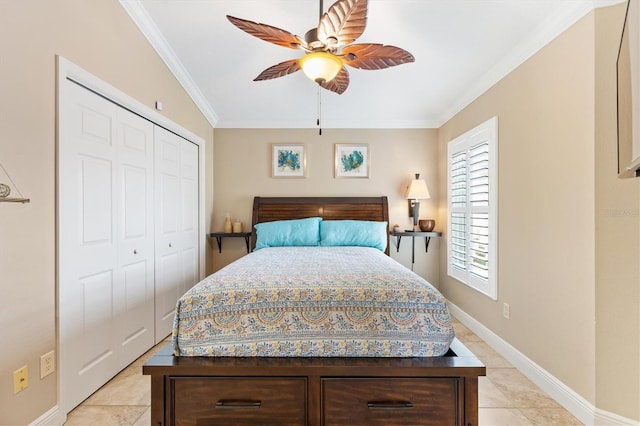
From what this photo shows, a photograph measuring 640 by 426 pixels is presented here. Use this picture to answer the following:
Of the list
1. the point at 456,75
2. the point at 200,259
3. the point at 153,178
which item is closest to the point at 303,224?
the point at 200,259

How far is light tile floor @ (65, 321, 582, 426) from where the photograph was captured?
185 centimetres

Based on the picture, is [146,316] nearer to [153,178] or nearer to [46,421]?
[46,421]

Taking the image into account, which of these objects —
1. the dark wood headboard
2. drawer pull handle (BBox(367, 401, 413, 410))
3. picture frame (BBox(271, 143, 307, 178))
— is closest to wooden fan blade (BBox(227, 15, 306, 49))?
drawer pull handle (BBox(367, 401, 413, 410))

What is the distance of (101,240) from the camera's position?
7.09ft

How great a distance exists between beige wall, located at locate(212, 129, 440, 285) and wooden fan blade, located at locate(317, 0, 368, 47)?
7.77 feet

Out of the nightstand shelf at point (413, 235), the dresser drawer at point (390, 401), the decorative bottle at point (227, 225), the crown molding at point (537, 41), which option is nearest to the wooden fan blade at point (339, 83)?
the crown molding at point (537, 41)

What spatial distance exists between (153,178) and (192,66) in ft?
3.92

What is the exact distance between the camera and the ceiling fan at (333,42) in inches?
64.8

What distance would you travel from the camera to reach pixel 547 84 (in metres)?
2.13

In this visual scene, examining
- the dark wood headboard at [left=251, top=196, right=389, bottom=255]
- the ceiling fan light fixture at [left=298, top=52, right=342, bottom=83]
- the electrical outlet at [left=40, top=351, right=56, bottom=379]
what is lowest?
the electrical outlet at [left=40, top=351, right=56, bottom=379]

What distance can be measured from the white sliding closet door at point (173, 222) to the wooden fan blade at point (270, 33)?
1561 millimetres

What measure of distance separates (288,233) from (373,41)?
2.21 m

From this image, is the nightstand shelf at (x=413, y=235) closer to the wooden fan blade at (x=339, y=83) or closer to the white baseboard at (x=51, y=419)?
the wooden fan blade at (x=339, y=83)

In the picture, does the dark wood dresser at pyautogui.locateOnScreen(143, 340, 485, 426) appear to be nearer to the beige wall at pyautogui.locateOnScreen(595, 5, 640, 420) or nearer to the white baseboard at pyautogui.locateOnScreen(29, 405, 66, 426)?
the white baseboard at pyautogui.locateOnScreen(29, 405, 66, 426)
